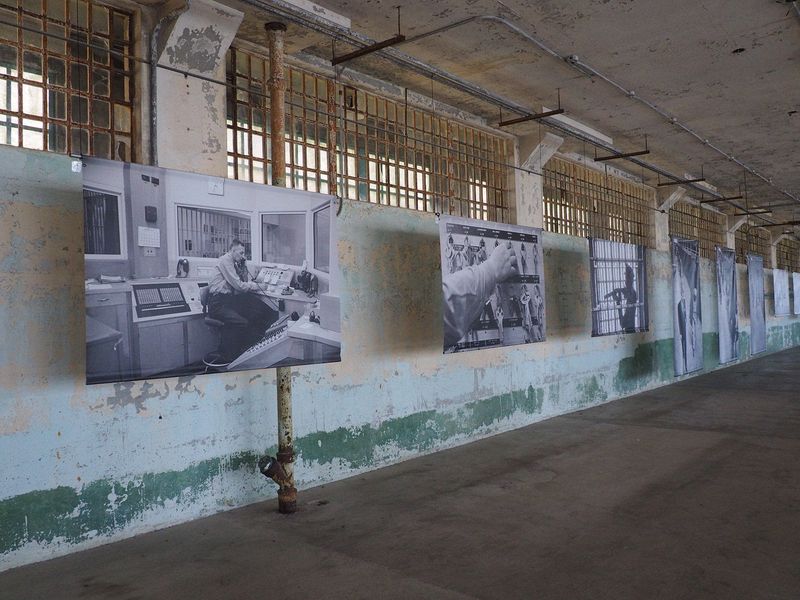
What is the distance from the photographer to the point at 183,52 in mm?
4488

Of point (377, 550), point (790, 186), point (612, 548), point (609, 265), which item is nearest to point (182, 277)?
point (377, 550)

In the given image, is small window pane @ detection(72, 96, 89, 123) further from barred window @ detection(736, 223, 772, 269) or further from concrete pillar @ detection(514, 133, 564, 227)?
barred window @ detection(736, 223, 772, 269)

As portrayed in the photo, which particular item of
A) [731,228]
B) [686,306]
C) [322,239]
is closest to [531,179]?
[686,306]

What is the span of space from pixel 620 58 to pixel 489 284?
249 centimetres

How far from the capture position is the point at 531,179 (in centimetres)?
825

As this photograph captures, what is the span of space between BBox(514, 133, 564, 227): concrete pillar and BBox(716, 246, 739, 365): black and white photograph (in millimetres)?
5814

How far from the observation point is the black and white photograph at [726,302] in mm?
12391

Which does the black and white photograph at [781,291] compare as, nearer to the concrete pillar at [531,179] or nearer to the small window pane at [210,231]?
the concrete pillar at [531,179]

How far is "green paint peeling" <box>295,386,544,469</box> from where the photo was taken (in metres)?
5.32

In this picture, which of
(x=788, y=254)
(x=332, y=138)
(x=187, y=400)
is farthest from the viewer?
(x=788, y=254)

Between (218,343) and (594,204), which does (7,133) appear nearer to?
(218,343)

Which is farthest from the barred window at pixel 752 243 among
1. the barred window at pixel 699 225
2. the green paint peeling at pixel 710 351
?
the green paint peeling at pixel 710 351

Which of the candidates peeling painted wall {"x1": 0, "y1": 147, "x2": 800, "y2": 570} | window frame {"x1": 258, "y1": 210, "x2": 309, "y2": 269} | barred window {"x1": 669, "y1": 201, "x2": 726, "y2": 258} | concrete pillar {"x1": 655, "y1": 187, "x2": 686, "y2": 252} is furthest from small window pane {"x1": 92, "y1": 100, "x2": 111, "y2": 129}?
barred window {"x1": 669, "y1": 201, "x2": 726, "y2": 258}

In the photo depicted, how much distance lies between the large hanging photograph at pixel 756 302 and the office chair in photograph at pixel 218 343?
13.1 m
